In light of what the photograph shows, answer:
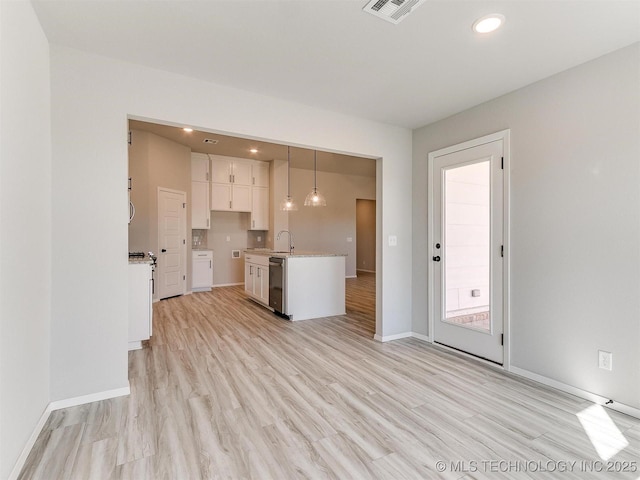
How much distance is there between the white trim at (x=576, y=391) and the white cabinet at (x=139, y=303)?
3.59m

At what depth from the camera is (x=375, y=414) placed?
219 centimetres

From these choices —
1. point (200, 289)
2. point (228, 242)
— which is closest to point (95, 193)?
point (200, 289)

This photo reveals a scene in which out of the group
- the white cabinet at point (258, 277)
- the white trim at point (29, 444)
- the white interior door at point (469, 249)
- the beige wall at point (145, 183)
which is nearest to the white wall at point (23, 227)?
the white trim at point (29, 444)

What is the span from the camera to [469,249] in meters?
3.38

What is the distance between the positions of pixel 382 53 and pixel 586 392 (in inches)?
115

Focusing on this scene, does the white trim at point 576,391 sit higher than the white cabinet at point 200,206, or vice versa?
the white cabinet at point 200,206

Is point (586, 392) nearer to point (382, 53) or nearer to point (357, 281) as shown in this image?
point (382, 53)

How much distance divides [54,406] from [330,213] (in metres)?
7.26

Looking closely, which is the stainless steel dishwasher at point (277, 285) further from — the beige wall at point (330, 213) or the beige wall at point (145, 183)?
the beige wall at point (330, 213)

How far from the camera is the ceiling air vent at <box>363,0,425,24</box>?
1.81 metres

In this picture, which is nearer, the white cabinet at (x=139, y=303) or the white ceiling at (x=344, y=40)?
the white ceiling at (x=344, y=40)

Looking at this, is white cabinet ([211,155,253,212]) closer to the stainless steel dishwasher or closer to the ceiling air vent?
the stainless steel dishwasher

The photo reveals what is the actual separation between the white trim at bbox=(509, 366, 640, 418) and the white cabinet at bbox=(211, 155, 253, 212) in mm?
6185

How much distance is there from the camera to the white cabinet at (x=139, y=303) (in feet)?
11.0
